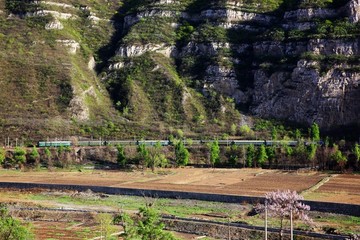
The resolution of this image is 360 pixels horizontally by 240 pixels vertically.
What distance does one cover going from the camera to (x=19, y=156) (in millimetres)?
91000

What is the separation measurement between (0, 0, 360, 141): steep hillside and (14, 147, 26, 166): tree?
42.1 ft

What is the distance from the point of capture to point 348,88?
117812 mm

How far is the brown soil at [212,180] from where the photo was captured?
6344cm

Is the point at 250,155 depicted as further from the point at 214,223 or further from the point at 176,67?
the point at 176,67

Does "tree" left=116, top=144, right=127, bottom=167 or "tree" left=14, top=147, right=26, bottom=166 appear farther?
"tree" left=116, top=144, right=127, bottom=167

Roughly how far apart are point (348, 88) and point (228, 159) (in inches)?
1519

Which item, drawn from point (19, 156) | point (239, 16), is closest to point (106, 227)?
point (19, 156)

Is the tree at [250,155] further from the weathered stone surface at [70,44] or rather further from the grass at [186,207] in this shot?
the weathered stone surface at [70,44]

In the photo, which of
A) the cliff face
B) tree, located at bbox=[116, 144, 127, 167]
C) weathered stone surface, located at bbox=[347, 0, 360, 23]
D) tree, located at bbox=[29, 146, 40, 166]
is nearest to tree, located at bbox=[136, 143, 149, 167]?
tree, located at bbox=[116, 144, 127, 167]

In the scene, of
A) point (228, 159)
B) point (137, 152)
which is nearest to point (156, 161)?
point (137, 152)

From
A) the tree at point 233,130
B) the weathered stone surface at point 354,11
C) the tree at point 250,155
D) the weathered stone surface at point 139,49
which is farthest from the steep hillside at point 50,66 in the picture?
the weathered stone surface at point 354,11

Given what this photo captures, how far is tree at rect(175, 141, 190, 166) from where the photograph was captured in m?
94.0

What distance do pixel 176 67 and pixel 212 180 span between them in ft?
215

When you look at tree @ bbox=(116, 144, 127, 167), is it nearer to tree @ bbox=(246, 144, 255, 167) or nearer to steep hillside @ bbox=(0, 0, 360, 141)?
steep hillside @ bbox=(0, 0, 360, 141)
